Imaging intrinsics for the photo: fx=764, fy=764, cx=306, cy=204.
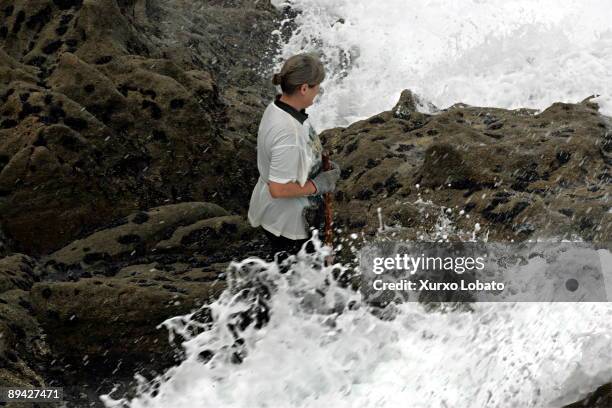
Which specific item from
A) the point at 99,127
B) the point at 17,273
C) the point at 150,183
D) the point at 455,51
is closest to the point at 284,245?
the point at 17,273

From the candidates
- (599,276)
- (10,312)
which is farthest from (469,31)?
(10,312)

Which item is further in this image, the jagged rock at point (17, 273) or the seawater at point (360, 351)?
the jagged rock at point (17, 273)

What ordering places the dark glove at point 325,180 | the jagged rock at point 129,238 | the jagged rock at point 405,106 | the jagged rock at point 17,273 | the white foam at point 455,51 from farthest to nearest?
the white foam at point 455,51, the jagged rock at point 405,106, the jagged rock at point 129,238, the jagged rock at point 17,273, the dark glove at point 325,180

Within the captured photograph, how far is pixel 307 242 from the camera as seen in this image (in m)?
4.52

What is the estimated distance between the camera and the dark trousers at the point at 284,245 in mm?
4469

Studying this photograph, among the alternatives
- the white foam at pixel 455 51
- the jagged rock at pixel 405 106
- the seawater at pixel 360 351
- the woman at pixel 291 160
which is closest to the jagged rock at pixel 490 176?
the jagged rock at pixel 405 106

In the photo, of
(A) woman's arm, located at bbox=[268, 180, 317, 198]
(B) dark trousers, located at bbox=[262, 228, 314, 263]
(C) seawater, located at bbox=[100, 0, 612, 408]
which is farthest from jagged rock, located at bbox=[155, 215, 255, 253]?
(A) woman's arm, located at bbox=[268, 180, 317, 198]

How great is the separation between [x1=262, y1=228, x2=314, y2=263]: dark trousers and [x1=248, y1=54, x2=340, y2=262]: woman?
1cm

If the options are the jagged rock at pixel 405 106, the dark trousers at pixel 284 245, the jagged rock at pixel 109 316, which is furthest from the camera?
the jagged rock at pixel 405 106

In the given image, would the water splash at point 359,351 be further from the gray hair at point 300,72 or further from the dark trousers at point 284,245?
the gray hair at point 300,72

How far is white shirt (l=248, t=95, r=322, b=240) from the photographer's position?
13.2ft

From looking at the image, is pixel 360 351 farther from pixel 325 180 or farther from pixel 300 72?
pixel 300 72

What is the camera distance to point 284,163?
13.2ft

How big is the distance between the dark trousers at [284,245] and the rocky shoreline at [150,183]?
2.66 feet
